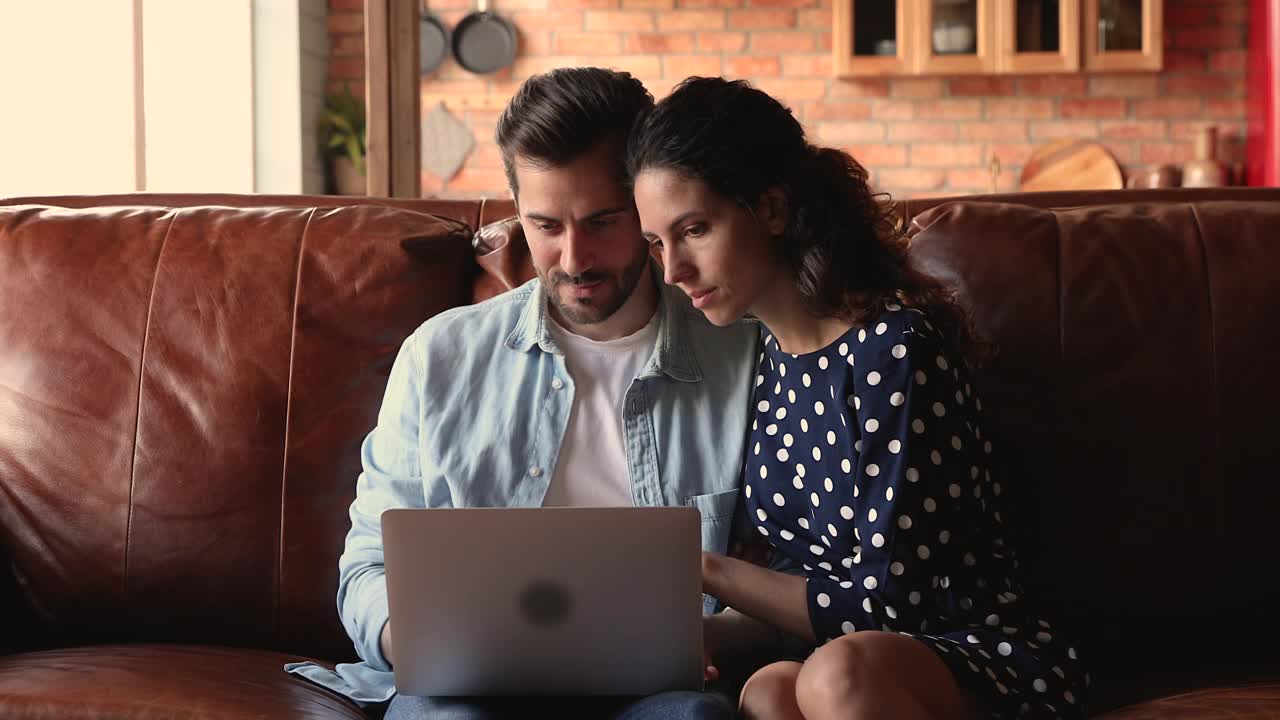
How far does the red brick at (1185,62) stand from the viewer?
5016 mm

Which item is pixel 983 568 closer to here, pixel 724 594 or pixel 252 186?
pixel 724 594

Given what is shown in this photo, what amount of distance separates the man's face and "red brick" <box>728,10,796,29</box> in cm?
378

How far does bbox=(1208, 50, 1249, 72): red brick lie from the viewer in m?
5.01

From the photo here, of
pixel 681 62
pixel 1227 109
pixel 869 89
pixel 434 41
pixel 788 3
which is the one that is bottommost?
pixel 1227 109

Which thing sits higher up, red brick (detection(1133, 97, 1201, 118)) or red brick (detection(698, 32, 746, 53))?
red brick (detection(698, 32, 746, 53))

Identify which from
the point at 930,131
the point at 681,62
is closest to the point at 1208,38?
the point at 930,131

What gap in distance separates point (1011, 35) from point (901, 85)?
18.9 inches

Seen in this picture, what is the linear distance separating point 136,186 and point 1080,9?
3.48 m

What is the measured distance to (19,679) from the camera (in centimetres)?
149

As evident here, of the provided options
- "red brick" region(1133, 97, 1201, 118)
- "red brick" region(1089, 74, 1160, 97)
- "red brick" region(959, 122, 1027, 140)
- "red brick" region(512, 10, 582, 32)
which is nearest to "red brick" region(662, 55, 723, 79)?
"red brick" region(512, 10, 582, 32)

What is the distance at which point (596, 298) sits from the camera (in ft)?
5.12

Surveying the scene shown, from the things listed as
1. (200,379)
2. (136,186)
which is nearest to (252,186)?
(136,186)

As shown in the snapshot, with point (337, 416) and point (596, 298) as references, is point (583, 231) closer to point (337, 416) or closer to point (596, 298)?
point (596, 298)

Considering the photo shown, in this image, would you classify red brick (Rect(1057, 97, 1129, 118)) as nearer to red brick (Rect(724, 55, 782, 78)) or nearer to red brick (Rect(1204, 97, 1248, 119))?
red brick (Rect(1204, 97, 1248, 119))
